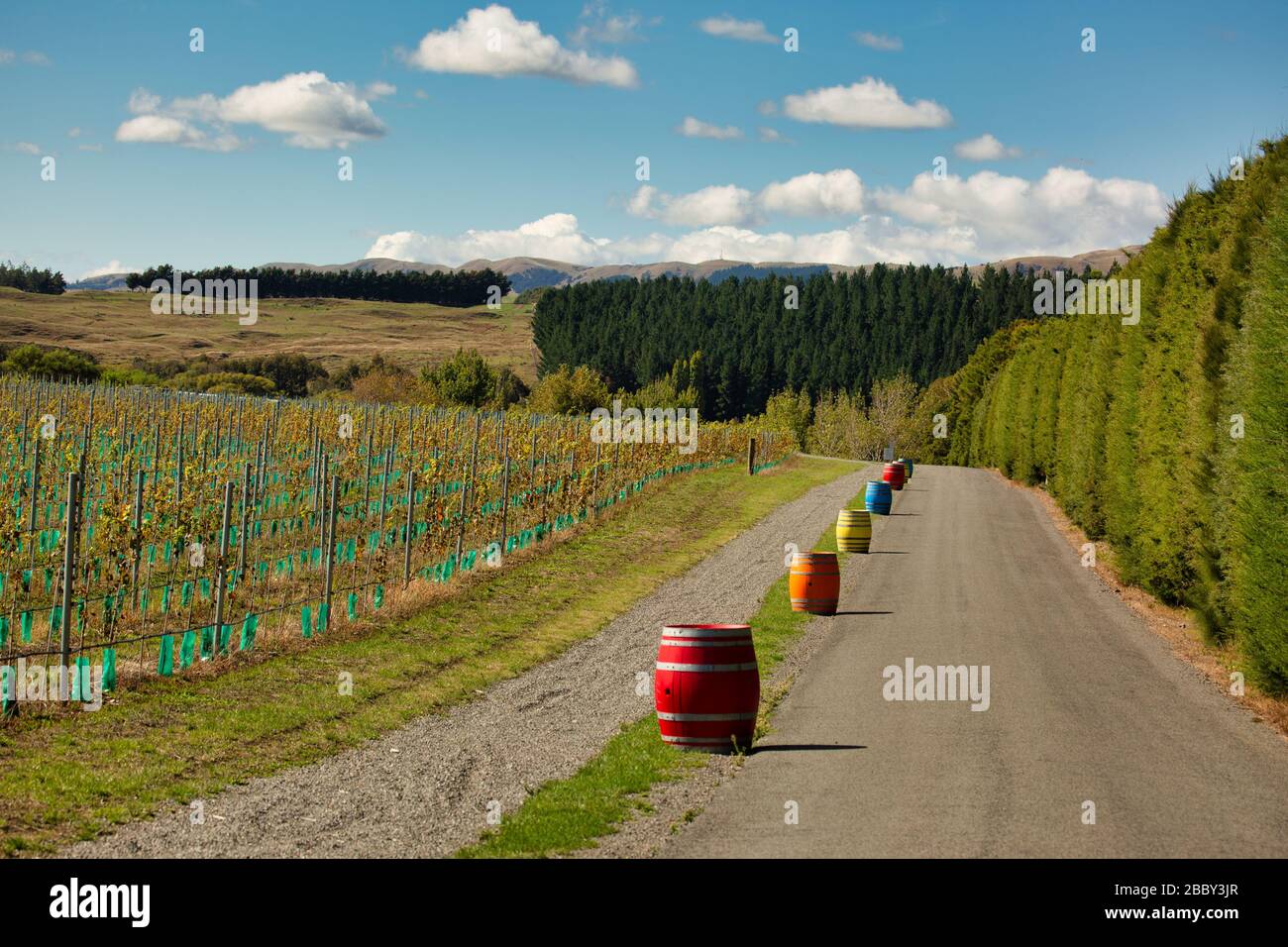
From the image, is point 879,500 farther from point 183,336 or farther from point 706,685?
point 183,336

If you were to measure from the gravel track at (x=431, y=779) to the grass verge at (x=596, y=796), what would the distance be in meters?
0.23

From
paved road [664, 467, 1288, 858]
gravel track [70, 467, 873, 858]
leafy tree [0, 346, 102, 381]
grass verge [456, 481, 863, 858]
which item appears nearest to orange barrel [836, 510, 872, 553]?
paved road [664, 467, 1288, 858]

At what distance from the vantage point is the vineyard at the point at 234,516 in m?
16.2

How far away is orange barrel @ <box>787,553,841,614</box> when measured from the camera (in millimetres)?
20625

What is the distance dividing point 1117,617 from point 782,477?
30.3 m

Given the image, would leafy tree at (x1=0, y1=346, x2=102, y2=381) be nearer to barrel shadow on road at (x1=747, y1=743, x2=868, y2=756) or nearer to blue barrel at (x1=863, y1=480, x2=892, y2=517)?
blue barrel at (x1=863, y1=480, x2=892, y2=517)

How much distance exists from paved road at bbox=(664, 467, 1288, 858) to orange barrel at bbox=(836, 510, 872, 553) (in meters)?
6.08

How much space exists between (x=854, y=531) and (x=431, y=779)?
1855cm

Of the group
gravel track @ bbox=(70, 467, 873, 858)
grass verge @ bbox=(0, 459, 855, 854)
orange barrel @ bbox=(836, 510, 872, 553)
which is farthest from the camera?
orange barrel @ bbox=(836, 510, 872, 553)

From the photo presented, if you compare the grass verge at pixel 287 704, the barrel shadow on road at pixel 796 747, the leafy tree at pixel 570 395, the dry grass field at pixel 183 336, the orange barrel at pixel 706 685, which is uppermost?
the dry grass field at pixel 183 336

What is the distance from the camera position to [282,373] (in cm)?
12338

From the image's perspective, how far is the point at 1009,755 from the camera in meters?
11.3

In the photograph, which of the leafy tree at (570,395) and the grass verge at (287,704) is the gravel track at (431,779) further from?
the leafy tree at (570,395)

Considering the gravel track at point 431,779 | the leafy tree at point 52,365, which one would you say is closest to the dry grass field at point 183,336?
the leafy tree at point 52,365
